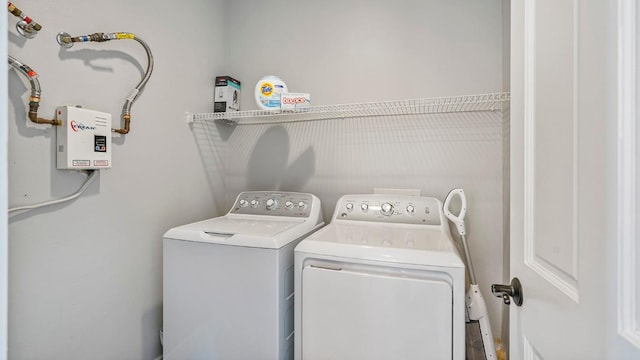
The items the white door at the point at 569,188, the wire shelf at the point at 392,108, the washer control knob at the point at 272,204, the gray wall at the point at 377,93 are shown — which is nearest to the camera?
the white door at the point at 569,188

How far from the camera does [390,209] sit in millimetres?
1624

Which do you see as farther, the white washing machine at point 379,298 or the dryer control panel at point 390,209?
the dryer control panel at point 390,209

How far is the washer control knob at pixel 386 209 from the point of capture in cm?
162

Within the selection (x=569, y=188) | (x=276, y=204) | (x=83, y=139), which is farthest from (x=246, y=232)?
(x=569, y=188)

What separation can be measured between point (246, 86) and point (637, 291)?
2.16 m

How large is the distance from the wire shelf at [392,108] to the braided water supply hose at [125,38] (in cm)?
37

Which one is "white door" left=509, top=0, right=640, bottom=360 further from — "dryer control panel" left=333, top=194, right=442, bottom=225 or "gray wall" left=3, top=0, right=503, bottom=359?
"gray wall" left=3, top=0, right=503, bottom=359

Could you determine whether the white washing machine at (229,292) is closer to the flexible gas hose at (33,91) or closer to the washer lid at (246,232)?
the washer lid at (246,232)

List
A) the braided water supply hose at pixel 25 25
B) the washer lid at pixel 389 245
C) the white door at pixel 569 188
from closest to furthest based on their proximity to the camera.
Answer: the white door at pixel 569 188, the braided water supply hose at pixel 25 25, the washer lid at pixel 389 245

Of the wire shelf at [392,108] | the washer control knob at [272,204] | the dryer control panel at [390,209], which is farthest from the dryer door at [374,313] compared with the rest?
the wire shelf at [392,108]

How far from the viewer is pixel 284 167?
2.05 m

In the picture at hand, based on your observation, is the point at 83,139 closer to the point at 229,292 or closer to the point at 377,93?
the point at 229,292

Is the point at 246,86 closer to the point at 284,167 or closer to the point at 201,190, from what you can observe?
the point at 284,167

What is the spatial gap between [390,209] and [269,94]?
944 millimetres
